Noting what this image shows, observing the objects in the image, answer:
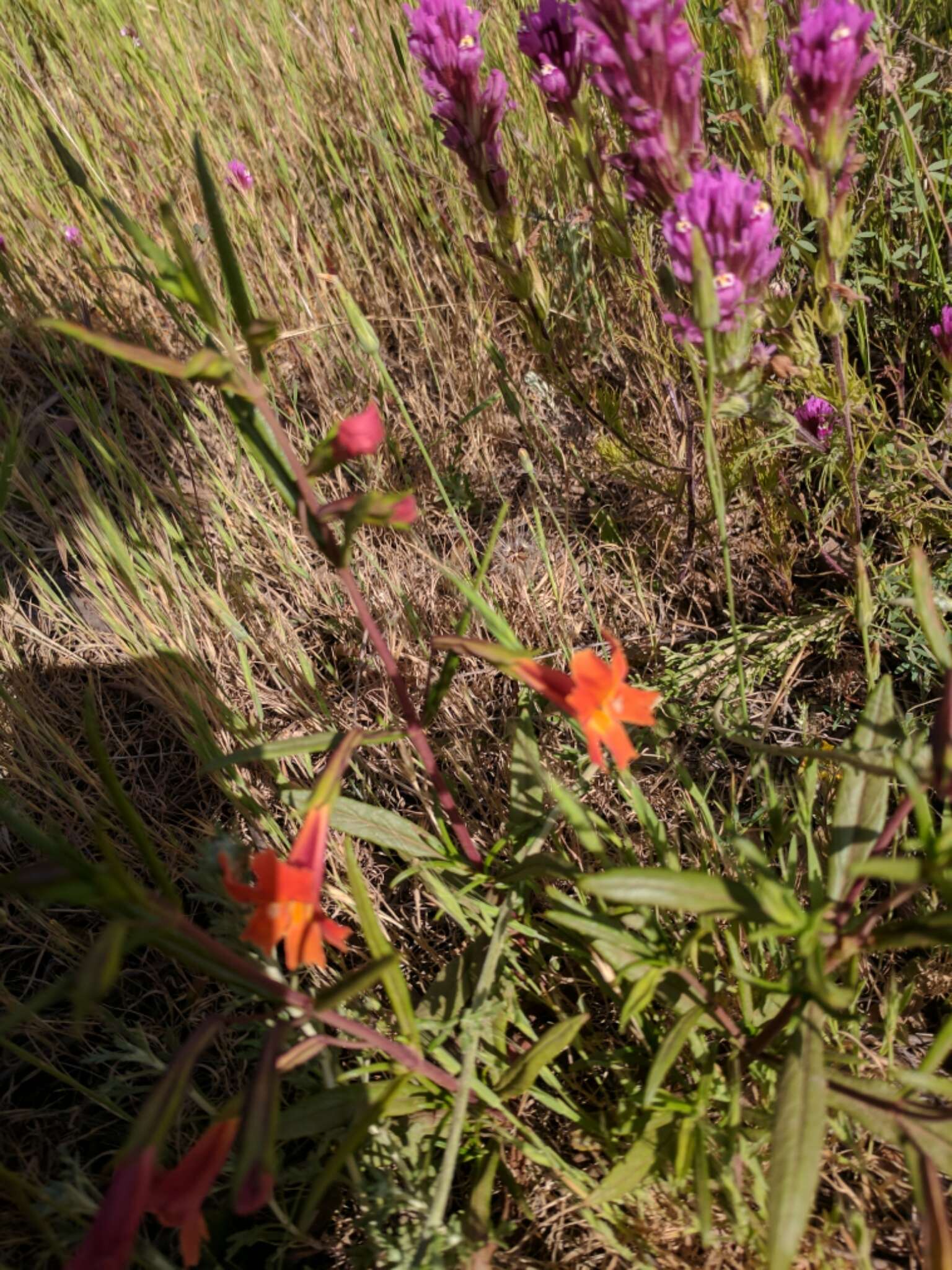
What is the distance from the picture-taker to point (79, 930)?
1610mm

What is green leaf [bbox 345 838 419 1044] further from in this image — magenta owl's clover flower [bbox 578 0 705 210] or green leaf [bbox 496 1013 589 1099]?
magenta owl's clover flower [bbox 578 0 705 210]

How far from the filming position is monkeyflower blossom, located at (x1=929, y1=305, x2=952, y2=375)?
64.1 inches

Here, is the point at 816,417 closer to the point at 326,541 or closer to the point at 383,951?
the point at 326,541

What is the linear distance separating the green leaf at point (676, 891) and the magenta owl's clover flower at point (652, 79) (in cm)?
97

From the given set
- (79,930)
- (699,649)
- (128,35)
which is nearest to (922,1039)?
(699,649)

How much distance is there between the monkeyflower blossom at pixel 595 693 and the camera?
91cm

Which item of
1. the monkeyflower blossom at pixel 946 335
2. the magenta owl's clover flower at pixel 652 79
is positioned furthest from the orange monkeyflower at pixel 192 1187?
the monkeyflower blossom at pixel 946 335

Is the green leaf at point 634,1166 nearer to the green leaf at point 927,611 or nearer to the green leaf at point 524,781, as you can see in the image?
the green leaf at point 524,781

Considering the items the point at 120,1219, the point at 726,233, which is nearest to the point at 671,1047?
the point at 120,1219

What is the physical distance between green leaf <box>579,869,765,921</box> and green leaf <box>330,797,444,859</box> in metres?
0.39

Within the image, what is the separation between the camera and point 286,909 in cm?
82

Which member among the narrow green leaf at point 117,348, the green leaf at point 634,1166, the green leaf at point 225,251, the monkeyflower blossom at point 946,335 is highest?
the monkeyflower blossom at point 946,335

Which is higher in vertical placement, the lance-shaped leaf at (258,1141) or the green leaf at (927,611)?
the green leaf at (927,611)

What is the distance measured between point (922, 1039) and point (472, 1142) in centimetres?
66
